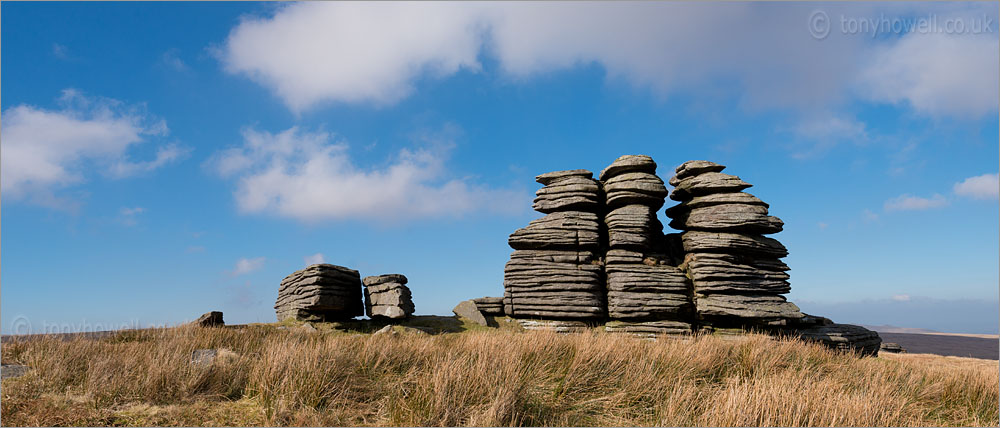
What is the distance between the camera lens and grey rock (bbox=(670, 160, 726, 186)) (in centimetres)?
2227

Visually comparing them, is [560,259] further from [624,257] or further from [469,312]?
[469,312]

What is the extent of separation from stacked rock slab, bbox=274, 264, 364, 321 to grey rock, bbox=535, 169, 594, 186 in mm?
9448

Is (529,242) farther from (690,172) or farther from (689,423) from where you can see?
(689,423)

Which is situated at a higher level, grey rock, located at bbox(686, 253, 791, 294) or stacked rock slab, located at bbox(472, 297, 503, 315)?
grey rock, located at bbox(686, 253, 791, 294)

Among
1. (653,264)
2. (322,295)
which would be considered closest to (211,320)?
(322,295)

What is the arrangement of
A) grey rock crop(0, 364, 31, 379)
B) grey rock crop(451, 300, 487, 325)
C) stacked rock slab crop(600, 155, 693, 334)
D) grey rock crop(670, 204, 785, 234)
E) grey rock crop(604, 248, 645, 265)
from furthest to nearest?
grey rock crop(451, 300, 487, 325)
grey rock crop(604, 248, 645, 265)
grey rock crop(670, 204, 785, 234)
stacked rock slab crop(600, 155, 693, 334)
grey rock crop(0, 364, 31, 379)

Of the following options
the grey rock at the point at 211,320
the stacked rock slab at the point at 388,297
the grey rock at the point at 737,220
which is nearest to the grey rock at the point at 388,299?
the stacked rock slab at the point at 388,297

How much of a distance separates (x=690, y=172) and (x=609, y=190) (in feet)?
12.4

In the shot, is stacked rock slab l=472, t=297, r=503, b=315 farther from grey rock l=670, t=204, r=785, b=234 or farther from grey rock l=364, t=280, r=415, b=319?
grey rock l=670, t=204, r=785, b=234

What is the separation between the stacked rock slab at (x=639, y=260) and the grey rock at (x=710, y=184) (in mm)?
1112

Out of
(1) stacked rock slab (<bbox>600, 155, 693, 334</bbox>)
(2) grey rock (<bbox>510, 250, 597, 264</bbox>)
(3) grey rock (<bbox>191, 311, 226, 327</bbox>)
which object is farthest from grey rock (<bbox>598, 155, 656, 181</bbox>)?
(3) grey rock (<bbox>191, 311, 226, 327</bbox>)

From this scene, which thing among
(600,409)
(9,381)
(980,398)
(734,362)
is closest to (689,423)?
(600,409)

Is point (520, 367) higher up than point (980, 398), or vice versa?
point (520, 367)

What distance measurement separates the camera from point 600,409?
303 inches
